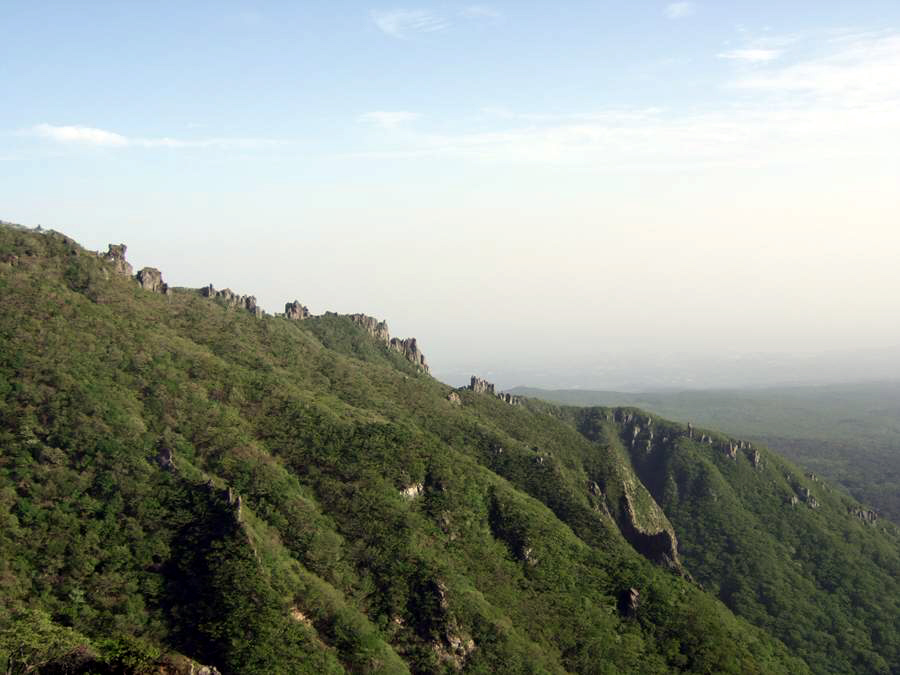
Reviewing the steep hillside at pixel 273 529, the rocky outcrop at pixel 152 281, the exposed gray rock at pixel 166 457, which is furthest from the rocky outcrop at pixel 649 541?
the rocky outcrop at pixel 152 281

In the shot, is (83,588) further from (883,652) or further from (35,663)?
(883,652)

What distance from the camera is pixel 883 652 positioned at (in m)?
150

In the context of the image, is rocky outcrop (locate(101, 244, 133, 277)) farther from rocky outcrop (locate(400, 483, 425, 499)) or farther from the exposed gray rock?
rocky outcrop (locate(400, 483, 425, 499))

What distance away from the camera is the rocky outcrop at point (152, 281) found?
161 metres

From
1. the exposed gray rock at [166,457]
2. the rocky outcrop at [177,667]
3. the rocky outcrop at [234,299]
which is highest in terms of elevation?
the rocky outcrop at [234,299]

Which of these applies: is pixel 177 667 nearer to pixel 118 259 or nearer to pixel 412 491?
pixel 412 491

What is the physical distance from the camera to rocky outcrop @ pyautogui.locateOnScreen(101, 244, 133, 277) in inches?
6091

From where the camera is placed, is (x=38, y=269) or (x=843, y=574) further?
(x=843, y=574)

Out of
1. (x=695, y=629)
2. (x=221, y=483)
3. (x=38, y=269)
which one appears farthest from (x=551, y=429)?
(x=38, y=269)

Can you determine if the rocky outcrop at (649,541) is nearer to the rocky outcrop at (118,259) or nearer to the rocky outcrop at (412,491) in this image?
the rocky outcrop at (412,491)

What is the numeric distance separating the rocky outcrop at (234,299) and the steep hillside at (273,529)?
71.7 ft

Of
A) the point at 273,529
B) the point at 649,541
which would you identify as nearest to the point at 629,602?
the point at 649,541

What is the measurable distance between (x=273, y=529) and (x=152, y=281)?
81.6 meters

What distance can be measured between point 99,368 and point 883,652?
161m
